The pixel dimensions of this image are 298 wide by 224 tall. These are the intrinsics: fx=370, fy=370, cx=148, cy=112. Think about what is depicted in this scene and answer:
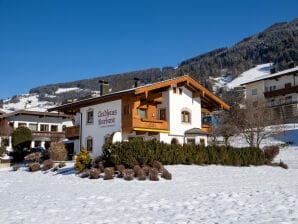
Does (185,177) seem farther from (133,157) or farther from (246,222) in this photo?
(246,222)

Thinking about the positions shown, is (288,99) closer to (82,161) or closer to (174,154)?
(174,154)

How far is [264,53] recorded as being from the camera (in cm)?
17425

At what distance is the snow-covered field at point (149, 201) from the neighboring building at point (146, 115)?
963 cm

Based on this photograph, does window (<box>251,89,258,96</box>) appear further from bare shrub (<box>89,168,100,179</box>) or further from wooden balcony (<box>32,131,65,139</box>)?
bare shrub (<box>89,168,100,179</box>)

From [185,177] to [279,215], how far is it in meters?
9.78

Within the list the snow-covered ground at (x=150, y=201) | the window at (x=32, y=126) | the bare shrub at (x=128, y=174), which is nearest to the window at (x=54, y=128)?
the window at (x=32, y=126)

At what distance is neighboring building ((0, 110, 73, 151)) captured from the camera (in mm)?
49812

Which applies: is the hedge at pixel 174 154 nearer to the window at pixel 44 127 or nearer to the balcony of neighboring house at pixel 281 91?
the balcony of neighboring house at pixel 281 91

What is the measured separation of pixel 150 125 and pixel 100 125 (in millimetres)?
5084

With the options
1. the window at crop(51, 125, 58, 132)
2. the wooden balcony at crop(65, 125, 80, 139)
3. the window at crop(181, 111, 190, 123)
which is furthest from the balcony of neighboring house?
the wooden balcony at crop(65, 125, 80, 139)

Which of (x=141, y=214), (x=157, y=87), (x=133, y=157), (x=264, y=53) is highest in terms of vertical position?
(x=264, y=53)

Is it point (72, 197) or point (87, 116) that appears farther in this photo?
point (87, 116)

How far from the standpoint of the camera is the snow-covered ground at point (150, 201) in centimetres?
1005

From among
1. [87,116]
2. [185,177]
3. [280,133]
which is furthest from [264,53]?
[185,177]
